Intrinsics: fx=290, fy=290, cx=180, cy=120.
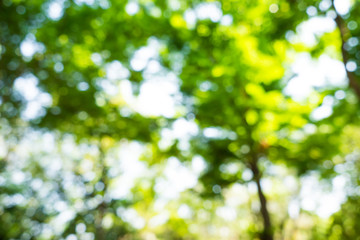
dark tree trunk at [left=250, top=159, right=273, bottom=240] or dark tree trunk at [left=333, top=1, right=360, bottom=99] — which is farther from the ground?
dark tree trunk at [left=333, top=1, right=360, bottom=99]

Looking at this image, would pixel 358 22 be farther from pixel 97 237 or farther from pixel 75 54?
pixel 97 237

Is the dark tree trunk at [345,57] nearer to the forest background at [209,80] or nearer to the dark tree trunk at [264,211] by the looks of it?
the forest background at [209,80]

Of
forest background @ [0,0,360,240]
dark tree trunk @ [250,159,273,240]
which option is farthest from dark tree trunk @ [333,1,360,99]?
dark tree trunk @ [250,159,273,240]

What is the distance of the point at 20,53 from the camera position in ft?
28.2

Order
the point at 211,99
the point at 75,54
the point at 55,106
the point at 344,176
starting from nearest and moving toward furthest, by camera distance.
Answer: the point at 211,99
the point at 75,54
the point at 55,106
the point at 344,176

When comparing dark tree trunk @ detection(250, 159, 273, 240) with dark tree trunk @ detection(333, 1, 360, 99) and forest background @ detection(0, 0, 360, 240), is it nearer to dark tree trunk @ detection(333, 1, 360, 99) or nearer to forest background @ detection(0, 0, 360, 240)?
forest background @ detection(0, 0, 360, 240)

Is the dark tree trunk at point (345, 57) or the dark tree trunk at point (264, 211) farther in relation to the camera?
the dark tree trunk at point (264, 211)

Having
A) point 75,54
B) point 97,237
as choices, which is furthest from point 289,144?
point 97,237

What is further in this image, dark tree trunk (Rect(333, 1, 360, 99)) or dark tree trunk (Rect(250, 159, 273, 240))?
dark tree trunk (Rect(250, 159, 273, 240))

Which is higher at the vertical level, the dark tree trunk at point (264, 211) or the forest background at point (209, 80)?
the forest background at point (209, 80)

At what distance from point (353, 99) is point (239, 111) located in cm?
233

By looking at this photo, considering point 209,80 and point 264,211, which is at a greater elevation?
point 209,80

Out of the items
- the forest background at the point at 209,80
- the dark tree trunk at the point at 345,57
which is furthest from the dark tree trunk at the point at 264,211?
the dark tree trunk at the point at 345,57

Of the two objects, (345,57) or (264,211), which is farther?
(264,211)
